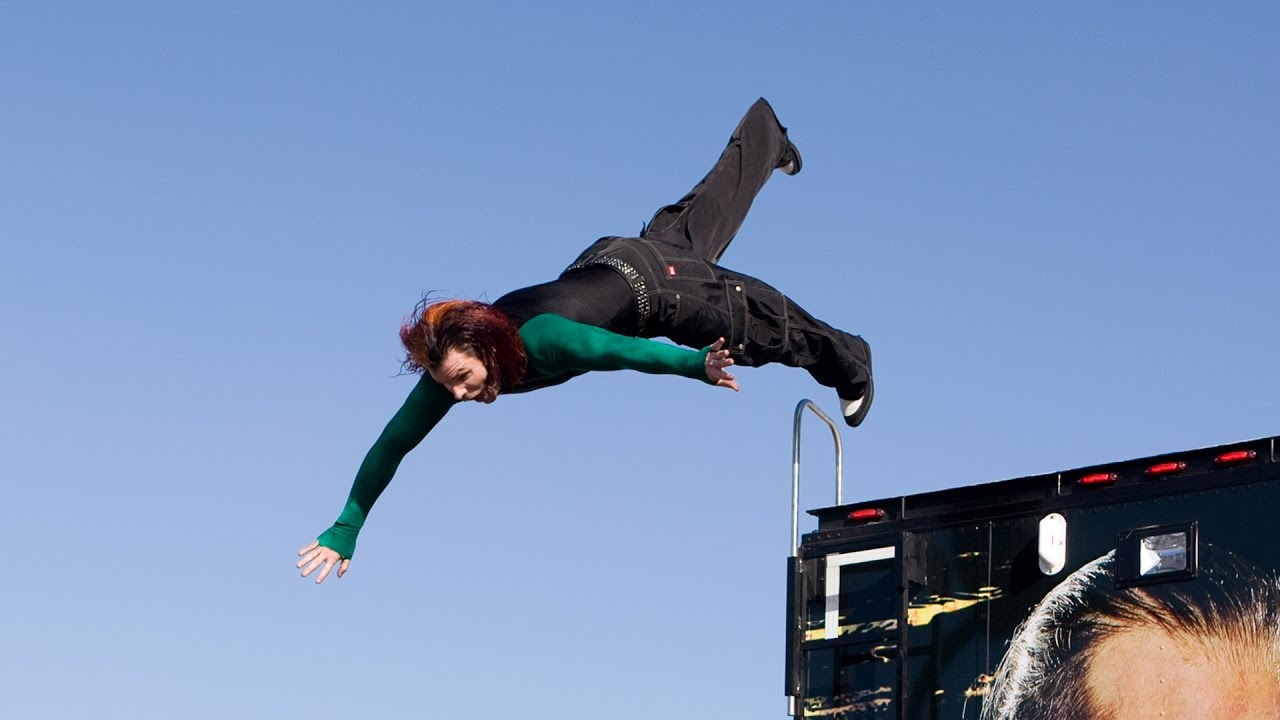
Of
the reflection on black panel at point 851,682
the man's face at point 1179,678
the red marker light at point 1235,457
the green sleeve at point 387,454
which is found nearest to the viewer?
the man's face at point 1179,678

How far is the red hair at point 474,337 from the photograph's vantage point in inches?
262

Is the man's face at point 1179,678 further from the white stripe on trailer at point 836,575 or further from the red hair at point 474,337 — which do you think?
the red hair at point 474,337

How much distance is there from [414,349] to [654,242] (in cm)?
131

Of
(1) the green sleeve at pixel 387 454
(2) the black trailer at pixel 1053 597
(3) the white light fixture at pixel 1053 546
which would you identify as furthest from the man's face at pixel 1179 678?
(1) the green sleeve at pixel 387 454

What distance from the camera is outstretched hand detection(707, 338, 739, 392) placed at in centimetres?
606

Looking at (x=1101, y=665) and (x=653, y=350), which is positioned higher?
(x=653, y=350)

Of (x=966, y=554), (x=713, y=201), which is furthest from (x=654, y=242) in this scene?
(x=966, y=554)

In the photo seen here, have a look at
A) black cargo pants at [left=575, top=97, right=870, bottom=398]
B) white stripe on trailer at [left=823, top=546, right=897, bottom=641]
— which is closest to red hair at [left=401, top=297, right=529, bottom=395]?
black cargo pants at [left=575, top=97, right=870, bottom=398]

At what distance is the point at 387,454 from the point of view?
7.47 m

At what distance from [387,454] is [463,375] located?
0.91 meters

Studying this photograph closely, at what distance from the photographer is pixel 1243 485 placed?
6238mm

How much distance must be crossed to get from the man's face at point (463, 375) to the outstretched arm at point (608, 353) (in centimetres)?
20

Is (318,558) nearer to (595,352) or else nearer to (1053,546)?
(595,352)

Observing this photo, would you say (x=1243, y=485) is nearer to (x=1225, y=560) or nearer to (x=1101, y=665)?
(x=1225, y=560)
